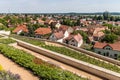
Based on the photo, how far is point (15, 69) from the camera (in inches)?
327

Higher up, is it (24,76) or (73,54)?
(24,76)

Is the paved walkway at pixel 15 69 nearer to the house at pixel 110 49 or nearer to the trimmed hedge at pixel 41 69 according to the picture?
the trimmed hedge at pixel 41 69

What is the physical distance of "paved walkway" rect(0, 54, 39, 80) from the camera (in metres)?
7.29

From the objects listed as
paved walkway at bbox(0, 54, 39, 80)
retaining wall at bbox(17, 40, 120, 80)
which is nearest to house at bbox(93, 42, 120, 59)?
retaining wall at bbox(17, 40, 120, 80)

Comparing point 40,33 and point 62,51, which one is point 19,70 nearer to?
point 62,51

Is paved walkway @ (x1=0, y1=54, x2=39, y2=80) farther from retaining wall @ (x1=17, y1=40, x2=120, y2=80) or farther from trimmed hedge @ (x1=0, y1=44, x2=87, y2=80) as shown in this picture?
retaining wall @ (x1=17, y1=40, x2=120, y2=80)

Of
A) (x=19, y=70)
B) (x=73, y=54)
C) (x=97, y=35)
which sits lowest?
(x=97, y=35)

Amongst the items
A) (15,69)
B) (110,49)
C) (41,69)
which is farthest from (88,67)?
(110,49)

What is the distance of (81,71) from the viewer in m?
8.32

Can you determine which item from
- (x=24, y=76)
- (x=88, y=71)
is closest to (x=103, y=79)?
(x=88, y=71)

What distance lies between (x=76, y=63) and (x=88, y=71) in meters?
0.83

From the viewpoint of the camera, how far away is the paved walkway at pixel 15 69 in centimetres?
729

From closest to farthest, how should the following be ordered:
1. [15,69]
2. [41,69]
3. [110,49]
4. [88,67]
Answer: [41,69], [88,67], [15,69], [110,49]

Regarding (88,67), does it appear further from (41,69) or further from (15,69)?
(15,69)
